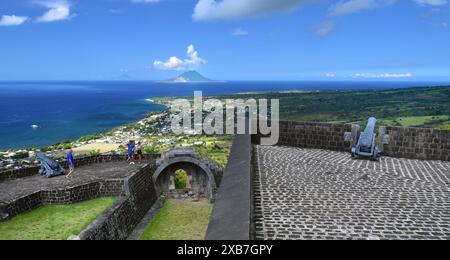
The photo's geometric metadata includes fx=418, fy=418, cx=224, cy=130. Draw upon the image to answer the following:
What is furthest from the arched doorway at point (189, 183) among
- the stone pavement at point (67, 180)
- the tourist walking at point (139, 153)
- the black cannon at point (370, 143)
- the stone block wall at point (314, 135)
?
the black cannon at point (370, 143)

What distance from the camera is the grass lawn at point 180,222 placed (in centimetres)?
1697

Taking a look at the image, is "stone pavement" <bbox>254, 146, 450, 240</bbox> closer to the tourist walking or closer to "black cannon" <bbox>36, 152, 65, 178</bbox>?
the tourist walking

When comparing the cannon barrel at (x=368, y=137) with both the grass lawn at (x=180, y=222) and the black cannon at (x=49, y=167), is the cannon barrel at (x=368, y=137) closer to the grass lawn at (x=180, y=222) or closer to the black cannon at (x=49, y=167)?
the grass lawn at (x=180, y=222)

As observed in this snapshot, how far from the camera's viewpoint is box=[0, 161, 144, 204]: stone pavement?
54.6ft

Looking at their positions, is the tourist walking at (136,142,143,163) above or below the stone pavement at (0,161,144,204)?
above

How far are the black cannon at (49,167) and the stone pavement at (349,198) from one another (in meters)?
11.0

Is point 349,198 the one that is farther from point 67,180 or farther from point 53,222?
point 67,180

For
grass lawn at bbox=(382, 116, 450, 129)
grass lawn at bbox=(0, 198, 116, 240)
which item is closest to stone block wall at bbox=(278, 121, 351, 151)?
grass lawn at bbox=(0, 198, 116, 240)

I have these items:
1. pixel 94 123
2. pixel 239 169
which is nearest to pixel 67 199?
pixel 239 169

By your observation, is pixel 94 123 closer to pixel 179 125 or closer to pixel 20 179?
pixel 179 125

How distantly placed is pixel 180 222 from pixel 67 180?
17.5ft

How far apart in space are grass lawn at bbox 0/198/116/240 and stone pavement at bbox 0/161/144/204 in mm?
982

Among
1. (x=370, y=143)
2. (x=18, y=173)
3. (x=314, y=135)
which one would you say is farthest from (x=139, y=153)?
(x=370, y=143)

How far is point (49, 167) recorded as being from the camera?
755 inches
